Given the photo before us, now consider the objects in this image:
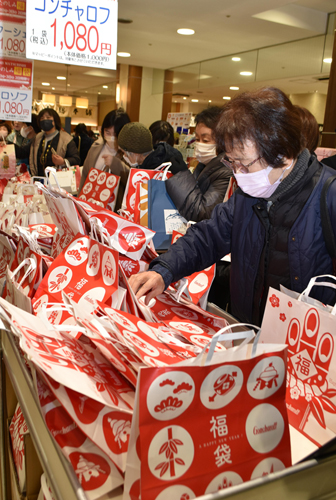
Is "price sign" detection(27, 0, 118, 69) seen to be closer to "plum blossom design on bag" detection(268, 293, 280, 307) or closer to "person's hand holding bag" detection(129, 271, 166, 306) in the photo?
"person's hand holding bag" detection(129, 271, 166, 306)

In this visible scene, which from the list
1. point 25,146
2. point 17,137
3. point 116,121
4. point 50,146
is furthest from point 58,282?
point 17,137

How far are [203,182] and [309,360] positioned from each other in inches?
73.1

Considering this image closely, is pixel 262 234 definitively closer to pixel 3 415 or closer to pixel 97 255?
pixel 97 255

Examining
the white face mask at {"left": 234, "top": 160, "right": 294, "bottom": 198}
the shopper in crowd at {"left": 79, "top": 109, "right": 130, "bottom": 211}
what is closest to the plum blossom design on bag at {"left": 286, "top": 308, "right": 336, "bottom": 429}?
the white face mask at {"left": 234, "top": 160, "right": 294, "bottom": 198}

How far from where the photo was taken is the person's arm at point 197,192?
2533 mm

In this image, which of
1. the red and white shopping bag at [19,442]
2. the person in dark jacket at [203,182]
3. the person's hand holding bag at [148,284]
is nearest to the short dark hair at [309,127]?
the person in dark jacket at [203,182]

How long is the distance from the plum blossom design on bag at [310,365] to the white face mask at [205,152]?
1.86 meters

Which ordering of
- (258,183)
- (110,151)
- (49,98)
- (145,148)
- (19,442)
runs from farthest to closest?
(49,98), (110,151), (145,148), (258,183), (19,442)

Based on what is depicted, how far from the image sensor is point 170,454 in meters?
0.64

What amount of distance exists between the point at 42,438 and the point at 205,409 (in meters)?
0.34

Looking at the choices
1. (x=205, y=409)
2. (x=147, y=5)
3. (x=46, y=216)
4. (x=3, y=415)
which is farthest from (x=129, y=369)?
(x=147, y=5)

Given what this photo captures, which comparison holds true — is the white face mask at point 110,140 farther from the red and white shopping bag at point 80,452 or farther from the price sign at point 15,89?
the red and white shopping bag at point 80,452

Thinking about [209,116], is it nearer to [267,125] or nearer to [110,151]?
[110,151]

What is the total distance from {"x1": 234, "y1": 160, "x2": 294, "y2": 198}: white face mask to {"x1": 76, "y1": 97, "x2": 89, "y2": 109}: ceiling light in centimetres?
1089
